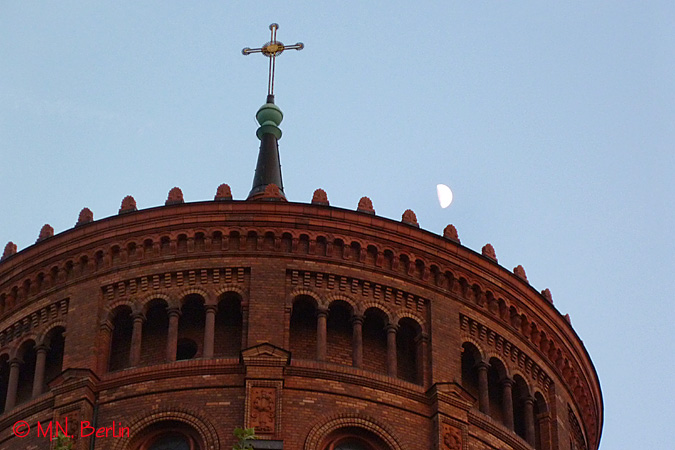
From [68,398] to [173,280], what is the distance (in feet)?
14.5

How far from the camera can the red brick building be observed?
51.4 meters

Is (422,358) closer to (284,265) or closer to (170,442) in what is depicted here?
(284,265)

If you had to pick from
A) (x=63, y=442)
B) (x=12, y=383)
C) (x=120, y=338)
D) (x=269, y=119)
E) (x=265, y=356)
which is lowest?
(x=63, y=442)

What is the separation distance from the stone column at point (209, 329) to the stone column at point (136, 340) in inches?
67.7

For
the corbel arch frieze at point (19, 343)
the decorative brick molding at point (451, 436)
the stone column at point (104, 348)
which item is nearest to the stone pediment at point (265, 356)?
the stone column at point (104, 348)

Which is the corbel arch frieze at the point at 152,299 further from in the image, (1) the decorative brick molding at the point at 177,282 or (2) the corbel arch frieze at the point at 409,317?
(2) the corbel arch frieze at the point at 409,317

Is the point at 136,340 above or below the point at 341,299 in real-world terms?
below

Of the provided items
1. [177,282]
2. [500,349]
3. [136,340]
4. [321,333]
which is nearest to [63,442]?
[136,340]

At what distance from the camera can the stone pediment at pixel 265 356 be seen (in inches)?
2030

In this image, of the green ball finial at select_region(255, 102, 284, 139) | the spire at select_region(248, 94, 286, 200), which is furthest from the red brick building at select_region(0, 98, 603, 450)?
the green ball finial at select_region(255, 102, 284, 139)

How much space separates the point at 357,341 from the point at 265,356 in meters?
2.68

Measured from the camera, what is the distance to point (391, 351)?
53.1m

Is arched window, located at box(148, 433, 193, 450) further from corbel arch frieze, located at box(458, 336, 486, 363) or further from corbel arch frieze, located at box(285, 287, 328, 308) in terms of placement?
corbel arch frieze, located at box(458, 336, 486, 363)

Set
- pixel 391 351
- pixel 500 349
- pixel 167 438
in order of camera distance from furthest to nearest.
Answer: pixel 500 349 → pixel 391 351 → pixel 167 438
